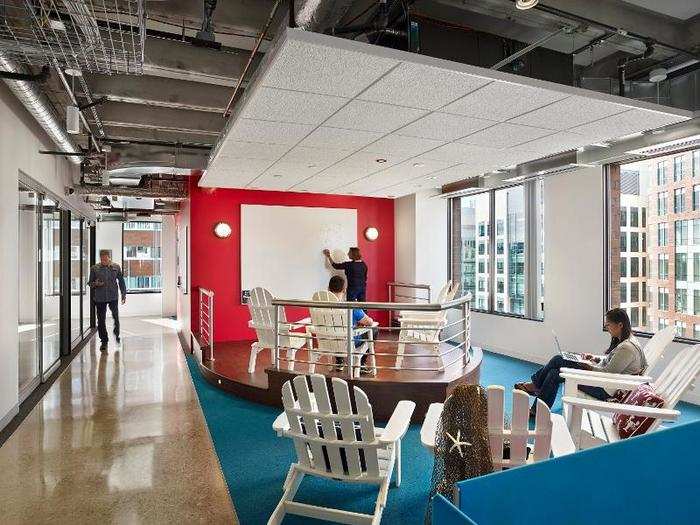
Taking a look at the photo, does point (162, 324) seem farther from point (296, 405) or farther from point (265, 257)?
point (296, 405)

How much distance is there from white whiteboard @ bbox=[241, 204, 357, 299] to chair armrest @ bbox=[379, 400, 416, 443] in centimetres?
578

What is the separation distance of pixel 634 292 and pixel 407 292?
164 inches

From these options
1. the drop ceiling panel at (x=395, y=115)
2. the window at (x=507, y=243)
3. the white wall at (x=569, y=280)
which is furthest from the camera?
the window at (x=507, y=243)

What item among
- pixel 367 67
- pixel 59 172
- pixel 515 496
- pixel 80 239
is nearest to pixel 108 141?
pixel 59 172

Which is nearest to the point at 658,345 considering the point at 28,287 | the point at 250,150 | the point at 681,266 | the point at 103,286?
the point at 681,266

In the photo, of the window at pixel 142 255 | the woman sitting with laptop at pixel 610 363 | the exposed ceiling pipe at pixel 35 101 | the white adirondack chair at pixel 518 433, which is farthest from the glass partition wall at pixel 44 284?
the woman sitting with laptop at pixel 610 363

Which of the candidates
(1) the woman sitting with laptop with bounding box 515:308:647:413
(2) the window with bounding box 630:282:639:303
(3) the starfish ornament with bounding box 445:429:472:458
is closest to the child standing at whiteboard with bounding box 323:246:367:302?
(1) the woman sitting with laptop with bounding box 515:308:647:413

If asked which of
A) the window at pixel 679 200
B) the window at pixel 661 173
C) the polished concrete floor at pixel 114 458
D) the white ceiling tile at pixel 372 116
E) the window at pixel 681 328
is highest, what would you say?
the white ceiling tile at pixel 372 116

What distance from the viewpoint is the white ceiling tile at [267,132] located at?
4219 mm

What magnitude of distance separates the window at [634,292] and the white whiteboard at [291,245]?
496cm

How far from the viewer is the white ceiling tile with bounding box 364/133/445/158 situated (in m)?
4.82

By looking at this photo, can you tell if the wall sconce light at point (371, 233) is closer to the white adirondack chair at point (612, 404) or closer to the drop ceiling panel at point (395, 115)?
the drop ceiling panel at point (395, 115)

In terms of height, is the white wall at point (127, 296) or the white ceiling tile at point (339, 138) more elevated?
the white ceiling tile at point (339, 138)

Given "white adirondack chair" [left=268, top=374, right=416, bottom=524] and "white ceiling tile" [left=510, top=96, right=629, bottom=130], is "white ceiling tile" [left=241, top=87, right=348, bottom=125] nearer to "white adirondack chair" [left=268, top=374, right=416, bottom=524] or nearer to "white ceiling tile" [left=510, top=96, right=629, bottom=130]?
"white ceiling tile" [left=510, top=96, right=629, bottom=130]
